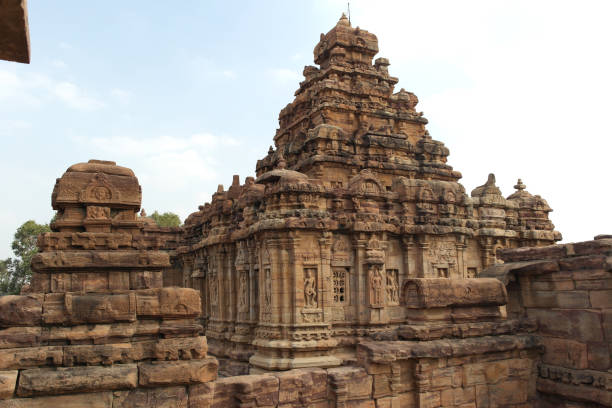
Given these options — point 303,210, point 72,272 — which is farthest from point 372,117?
point 72,272

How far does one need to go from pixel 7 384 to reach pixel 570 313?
7662mm

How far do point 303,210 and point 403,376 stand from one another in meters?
8.29

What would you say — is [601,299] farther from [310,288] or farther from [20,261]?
[20,261]

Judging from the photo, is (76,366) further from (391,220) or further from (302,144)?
(302,144)

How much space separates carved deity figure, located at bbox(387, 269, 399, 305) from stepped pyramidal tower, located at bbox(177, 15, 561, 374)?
0.04 meters

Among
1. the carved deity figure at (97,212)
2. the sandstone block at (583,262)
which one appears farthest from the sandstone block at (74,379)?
the sandstone block at (583,262)

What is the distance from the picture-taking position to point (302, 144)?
1983 centimetres

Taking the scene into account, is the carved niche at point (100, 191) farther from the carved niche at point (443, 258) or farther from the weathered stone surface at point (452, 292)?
the carved niche at point (443, 258)

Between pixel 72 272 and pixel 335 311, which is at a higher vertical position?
pixel 72 272

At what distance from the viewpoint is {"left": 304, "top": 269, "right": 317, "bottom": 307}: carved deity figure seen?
583 inches

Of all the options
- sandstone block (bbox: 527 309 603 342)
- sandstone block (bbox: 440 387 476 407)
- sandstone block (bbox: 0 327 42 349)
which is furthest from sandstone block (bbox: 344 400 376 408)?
sandstone block (bbox: 0 327 42 349)

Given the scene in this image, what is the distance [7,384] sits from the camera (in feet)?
16.5

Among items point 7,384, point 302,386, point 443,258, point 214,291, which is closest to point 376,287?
point 443,258

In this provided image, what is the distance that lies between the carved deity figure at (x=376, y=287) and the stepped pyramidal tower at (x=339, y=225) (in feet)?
0.21
